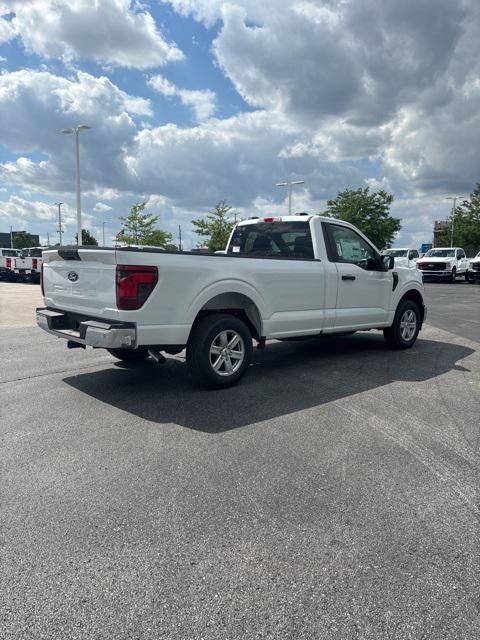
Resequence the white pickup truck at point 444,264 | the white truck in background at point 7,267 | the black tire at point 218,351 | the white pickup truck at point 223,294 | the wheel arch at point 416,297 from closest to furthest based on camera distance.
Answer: the white pickup truck at point 223,294 < the black tire at point 218,351 < the wheel arch at point 416,297 < the white truck in background at point 7,267 < the white pickup truck at point 444,264

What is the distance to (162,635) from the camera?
195 cm

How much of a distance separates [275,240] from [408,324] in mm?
2794

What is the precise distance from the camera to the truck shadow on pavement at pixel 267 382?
4.63 meters

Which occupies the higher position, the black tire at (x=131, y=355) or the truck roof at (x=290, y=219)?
the truck roof at (x=290, y=219)

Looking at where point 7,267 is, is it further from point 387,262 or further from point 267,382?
point 267,382

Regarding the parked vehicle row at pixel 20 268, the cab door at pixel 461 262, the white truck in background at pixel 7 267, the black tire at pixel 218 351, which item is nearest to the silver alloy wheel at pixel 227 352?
the black tire at pixel 218 351

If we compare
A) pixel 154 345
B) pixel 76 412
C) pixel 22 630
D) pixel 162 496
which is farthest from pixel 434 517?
pixel 76 412

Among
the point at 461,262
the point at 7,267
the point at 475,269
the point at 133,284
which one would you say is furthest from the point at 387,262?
the point at 461,262

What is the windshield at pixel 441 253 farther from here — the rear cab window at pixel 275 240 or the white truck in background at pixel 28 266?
the rear cab window at pixel 275 240

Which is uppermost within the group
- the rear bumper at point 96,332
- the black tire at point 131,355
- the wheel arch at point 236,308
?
the wheel arch at point 236,308

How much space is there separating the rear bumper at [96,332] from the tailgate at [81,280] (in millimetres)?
104

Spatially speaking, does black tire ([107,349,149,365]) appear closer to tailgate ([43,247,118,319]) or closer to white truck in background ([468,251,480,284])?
tailgate ([43,247,118,319])

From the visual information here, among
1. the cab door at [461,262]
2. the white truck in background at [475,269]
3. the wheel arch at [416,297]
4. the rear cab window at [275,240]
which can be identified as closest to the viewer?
the rear cab window at [275,240]

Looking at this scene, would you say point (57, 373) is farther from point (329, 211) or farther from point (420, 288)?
point (329, 211)
